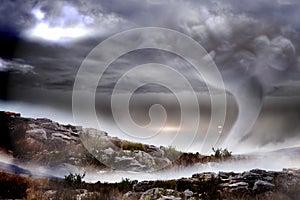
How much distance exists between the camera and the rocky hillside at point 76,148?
12.9 metres

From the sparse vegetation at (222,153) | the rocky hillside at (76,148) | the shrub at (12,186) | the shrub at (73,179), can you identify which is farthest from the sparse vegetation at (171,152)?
the shrub at (12,186)

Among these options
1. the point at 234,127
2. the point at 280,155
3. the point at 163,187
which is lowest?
the point at 163,187

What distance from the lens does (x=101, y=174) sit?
42.4 feet

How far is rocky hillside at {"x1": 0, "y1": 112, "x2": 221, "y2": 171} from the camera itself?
1292 cm

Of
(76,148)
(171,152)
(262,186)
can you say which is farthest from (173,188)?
(76,148)

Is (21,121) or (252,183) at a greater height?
(21,121)

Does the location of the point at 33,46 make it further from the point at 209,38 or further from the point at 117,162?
the point at 209,38

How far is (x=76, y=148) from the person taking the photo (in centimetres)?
1308

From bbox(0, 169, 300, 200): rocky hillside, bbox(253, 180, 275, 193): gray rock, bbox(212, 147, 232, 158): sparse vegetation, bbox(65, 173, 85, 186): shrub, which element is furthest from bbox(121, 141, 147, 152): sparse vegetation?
bbox(253, 180, 275, 193): gray rock

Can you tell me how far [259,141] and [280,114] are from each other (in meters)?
1.03

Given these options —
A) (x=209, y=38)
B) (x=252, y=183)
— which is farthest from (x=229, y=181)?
(x=209, y=38)

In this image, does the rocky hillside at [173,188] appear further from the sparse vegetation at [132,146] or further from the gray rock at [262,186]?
the sparse vegetation at [132,146]

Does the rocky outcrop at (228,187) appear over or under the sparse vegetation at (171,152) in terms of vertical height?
under

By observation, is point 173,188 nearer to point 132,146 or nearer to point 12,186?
point 132,146
